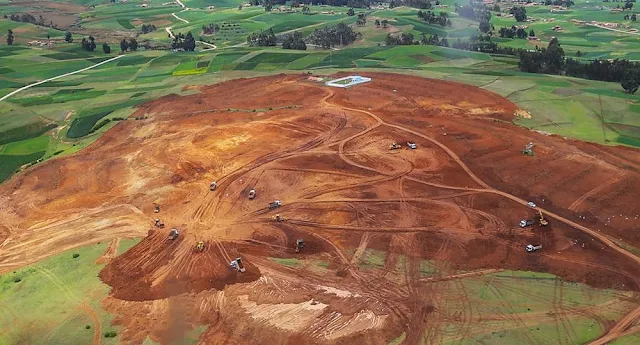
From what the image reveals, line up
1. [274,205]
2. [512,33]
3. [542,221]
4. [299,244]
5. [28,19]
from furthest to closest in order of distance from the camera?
[28,19], [512,33], [274,205], [542,221], [299,244]

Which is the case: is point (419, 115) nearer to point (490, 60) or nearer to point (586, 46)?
point (490, 60)

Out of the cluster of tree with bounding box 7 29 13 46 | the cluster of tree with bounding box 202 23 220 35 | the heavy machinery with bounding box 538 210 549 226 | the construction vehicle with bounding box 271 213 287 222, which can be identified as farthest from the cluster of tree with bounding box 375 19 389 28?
the construction vehicle with bounding box 271 213 287 222

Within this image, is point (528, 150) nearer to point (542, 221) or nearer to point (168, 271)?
point (542, 221)

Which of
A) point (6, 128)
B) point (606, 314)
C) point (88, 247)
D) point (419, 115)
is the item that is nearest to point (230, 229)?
point (88, 247)

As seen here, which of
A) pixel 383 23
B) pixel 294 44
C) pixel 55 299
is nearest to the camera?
pixel 55 299

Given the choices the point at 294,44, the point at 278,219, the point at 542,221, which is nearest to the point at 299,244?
the point at 278,219

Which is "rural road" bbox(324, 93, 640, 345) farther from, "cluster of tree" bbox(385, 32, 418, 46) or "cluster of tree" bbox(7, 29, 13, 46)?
"cluster of tree" bbox(7, 29, 13, 46)

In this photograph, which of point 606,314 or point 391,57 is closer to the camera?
point 606,314
